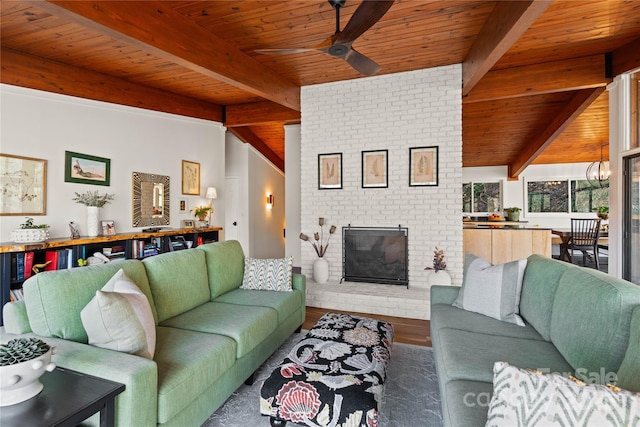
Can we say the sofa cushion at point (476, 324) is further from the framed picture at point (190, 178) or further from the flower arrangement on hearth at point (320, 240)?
the framed picture at point (190, 178)

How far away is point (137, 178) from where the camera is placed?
14.7ft

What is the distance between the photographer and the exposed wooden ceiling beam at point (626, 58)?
3422 millimetres

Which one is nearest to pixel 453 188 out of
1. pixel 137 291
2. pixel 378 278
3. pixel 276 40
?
pixel 378 278

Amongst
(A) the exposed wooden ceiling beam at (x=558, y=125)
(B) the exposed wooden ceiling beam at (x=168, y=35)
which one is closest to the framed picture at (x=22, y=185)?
(B) the exposed wooden ceiling beam at (x=168, y=35)

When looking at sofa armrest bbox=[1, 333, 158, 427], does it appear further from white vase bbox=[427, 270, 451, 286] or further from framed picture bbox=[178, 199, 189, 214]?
framed picture bbox=[178, 199, 189, 214]

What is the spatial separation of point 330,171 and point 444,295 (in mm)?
2514

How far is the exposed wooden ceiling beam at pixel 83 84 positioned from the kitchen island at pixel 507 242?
17.0 feet

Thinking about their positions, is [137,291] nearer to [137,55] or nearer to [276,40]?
[276,40]

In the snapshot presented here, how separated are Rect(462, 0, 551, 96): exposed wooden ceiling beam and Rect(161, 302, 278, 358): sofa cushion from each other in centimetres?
294

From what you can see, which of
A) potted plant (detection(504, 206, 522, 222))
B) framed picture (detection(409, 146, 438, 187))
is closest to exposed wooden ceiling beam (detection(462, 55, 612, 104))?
framed picture (detection(409, 146, 438, 187))

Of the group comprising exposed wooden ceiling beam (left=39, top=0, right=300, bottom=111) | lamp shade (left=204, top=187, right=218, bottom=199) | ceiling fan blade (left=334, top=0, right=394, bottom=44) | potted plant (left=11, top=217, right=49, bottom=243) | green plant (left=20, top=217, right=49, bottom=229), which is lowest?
potted plant (left=11, top=217, right=49, bottom=243)

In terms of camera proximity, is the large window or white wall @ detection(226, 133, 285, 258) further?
the large window

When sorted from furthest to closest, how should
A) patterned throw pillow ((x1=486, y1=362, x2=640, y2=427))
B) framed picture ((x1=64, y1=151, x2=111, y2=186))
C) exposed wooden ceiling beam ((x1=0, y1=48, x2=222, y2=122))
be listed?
1. framed picture ((x1=64, y1=151, x2=111, y2=186))
2. exposed wooden ceiling beam ((x1=0, y1=48, x2=222, y2=122))
3. patterned throw pillow ((x1=486, y1=362, x2=640, y2=427))

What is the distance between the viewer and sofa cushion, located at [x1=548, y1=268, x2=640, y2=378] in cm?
129
